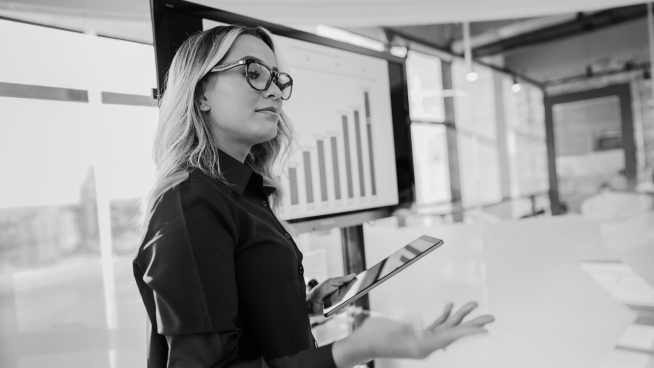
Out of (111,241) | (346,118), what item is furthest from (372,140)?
(111,241)

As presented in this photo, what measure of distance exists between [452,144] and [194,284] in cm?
432

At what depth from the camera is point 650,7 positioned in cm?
382

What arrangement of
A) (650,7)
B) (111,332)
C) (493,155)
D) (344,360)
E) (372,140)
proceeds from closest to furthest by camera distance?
(344,360) < (111,332) < (372,140) < (650,7) < (493,155)

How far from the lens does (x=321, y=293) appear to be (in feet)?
4.38

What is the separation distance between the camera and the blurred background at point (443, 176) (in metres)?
1.58

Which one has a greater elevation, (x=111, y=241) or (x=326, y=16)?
(x=326, y=16)

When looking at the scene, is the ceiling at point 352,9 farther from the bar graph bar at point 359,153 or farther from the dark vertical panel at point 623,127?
the dark vertical panel at point 623,127

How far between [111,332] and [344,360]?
1.34 metres

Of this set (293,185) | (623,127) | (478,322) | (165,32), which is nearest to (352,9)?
(293,185)

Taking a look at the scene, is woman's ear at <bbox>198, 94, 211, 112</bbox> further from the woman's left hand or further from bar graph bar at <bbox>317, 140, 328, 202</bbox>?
bar graph bar at <bbox>317, 140, 328, 202</bbox>

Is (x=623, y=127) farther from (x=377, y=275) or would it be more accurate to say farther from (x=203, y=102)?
(x=203, y=102)

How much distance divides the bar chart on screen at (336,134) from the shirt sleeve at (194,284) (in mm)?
945

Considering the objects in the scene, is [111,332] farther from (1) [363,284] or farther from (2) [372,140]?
(2) [372,140]

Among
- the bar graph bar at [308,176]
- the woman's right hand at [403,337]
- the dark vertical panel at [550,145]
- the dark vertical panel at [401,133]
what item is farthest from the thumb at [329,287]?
the dark vertical panel at [550,145]
